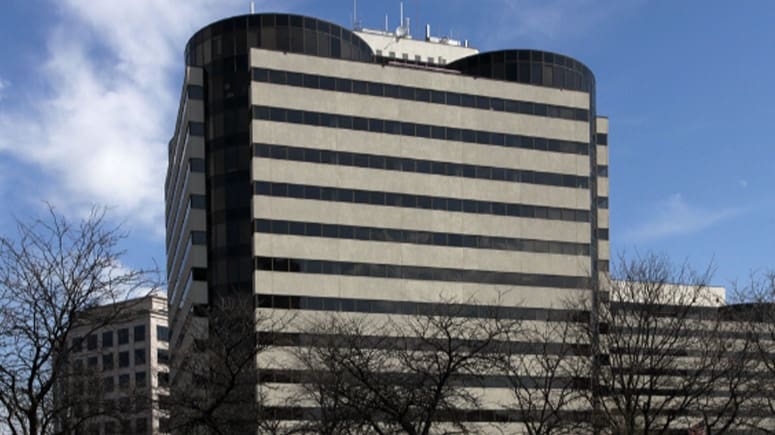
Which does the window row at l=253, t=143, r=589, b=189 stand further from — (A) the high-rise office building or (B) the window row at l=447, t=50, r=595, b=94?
(B) the window row at l=447, t=50, r=595, b=94

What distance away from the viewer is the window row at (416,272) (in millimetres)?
78312

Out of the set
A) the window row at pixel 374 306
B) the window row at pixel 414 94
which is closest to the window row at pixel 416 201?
the window row at pixel 374 306

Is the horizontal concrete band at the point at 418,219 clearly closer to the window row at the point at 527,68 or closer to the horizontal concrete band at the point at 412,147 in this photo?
the horizontal concrete band at the point at 412,147

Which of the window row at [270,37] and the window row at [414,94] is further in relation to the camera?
the window row at [270,37]

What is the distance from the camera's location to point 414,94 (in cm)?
8562

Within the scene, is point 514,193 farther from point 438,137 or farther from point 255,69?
point 255,69

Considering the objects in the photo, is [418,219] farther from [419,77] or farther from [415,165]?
[419,77]

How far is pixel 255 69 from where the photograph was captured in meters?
80.1

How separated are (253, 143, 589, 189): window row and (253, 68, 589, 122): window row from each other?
5.62 metres

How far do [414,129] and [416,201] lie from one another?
6.42 metres

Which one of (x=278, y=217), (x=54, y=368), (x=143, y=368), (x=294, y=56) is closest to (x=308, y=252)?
(x=278, y=217)

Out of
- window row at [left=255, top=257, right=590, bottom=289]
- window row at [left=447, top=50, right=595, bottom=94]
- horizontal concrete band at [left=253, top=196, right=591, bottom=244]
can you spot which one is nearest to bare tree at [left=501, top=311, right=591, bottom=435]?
window row at [left=255, top=257, right=590, bottom=289]

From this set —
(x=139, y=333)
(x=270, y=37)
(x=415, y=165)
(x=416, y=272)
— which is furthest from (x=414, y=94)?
(x=139, y=333)

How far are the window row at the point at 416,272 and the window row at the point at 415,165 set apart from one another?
27.2ft
